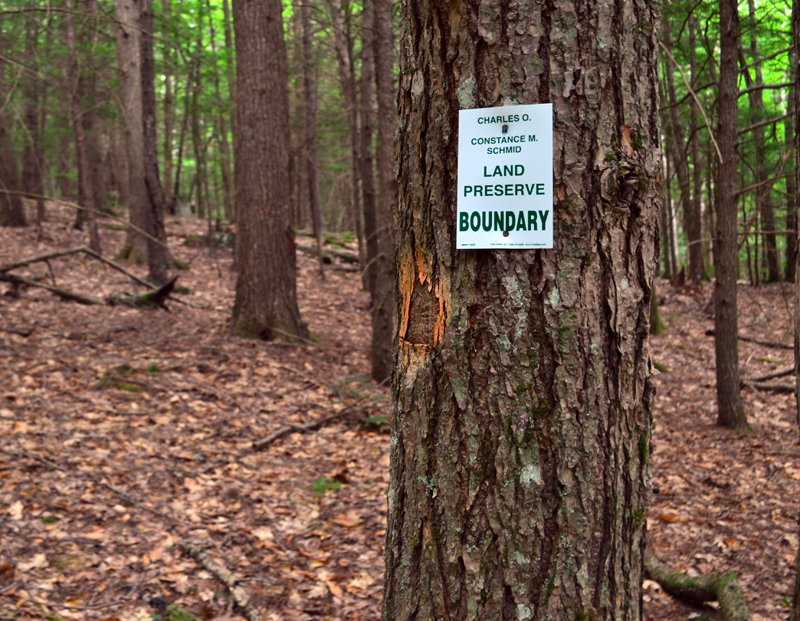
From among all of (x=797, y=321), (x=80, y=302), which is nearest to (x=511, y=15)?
(x=797, y=321)

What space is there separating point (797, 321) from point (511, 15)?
2.07m

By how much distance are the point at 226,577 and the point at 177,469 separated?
163 cm

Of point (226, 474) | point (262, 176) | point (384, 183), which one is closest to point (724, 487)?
point (226, 474)

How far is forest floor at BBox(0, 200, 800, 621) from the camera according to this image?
11.7 feet

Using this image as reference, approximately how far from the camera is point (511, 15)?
4.94ft

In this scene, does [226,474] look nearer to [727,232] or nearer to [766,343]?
[727,232]

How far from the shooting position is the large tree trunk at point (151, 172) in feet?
36.3

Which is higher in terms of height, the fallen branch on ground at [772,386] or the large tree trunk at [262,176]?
the large tree trunk at [262,176]

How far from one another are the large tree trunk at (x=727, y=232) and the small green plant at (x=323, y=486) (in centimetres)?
428

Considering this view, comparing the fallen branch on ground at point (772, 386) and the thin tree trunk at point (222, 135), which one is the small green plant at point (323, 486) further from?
the thin tree trunk at point (222, 135)

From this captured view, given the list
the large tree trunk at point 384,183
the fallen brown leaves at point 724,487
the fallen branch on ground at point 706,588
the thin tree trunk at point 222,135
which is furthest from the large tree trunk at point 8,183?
the fallen branch on ground at point 706,588

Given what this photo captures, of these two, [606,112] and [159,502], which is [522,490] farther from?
[159,502]

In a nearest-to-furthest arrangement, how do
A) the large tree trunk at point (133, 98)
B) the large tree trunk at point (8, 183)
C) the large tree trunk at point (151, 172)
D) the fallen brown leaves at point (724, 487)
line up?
the fallen brown leaves at point (724, 487)
the large tree trunk at point (151, 172)
the large tree trunk at point (133, 98)
the large tree trunk at point (8, 183)

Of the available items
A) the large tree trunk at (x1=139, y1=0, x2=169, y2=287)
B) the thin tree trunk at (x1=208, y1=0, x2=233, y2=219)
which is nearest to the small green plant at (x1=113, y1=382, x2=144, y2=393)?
the large tree trunk at (x1=139, y1=0, x2=169, y2=287)
